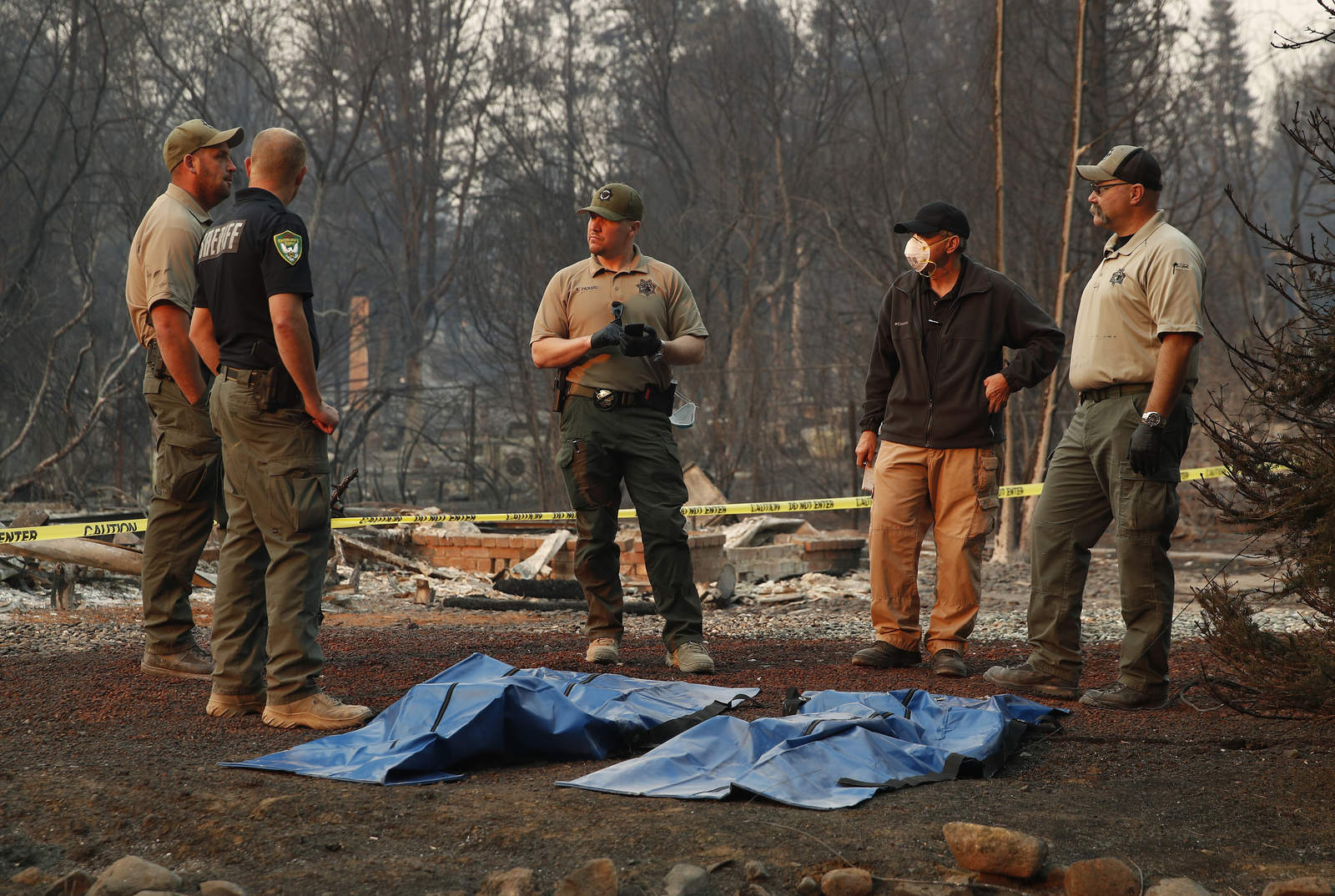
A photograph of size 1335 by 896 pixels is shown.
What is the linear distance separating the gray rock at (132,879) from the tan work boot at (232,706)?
1.80 m

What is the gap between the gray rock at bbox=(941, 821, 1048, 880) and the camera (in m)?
2.72

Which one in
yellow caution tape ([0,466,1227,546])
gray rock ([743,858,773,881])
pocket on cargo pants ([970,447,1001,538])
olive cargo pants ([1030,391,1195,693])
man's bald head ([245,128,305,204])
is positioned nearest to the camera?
gray rock ([743,858,773,881])

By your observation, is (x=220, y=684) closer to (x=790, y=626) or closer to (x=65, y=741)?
(x=65, y=741)

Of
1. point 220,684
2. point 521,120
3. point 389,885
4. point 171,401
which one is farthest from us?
point 521,120

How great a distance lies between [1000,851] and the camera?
273cm

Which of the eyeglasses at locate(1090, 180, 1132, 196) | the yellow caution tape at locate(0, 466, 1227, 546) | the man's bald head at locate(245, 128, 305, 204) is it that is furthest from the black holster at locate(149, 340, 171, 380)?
the eyeglasses at locate(1090, 180, 1132, 196)

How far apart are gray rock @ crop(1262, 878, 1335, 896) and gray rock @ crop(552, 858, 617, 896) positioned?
1449 millimetres

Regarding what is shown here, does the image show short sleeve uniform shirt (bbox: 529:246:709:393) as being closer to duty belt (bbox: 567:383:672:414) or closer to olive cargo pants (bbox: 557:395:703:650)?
duty belt (bbox: 567:383:672:414)

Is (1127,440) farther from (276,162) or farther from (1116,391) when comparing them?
(276,162)

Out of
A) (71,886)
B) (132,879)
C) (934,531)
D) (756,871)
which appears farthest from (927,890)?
(934,531)

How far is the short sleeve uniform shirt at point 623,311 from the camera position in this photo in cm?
549

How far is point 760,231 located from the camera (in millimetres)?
20656

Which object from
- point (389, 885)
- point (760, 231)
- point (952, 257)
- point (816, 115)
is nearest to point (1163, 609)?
point (952, 257)

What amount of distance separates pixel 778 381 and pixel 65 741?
12757 mm
